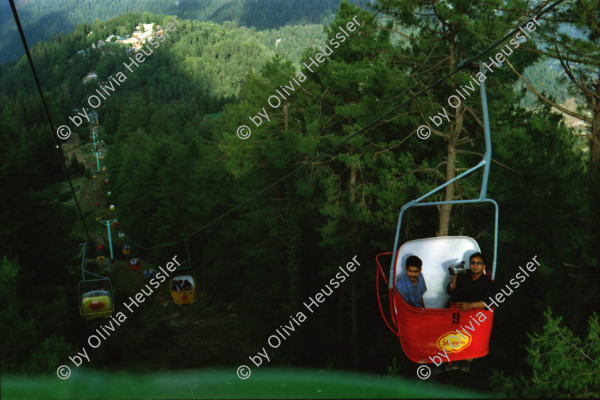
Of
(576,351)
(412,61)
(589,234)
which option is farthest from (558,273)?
(412,61)

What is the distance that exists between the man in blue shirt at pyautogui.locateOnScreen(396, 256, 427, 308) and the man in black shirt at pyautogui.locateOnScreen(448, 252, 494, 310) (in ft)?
1.81

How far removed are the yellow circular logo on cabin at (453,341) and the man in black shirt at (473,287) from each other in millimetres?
371

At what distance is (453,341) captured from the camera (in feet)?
23.0

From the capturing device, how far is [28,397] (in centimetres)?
445

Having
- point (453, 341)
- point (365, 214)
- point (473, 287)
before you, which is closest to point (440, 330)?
point (453, 341)

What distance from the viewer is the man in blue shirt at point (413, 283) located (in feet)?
25.4

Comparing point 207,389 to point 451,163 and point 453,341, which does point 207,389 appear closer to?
point 453,341

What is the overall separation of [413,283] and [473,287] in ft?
2.94

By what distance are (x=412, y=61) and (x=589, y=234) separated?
583 centimetres

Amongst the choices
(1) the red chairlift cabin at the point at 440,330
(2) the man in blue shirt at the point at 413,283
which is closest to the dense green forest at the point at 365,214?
(1) the red chairlift cabin at the point at 440,330

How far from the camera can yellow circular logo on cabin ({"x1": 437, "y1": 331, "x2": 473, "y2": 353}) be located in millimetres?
6979

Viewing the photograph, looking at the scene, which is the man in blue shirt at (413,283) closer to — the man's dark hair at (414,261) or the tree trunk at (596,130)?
the man's dark hair at (414,261)

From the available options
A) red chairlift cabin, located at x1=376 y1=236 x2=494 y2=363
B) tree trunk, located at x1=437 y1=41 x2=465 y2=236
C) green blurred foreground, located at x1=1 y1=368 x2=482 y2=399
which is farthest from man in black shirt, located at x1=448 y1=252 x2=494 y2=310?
tree trunk, located at x1=437 y1=41 x2=465 y2=236

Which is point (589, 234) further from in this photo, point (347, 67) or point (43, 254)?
point (43, 254)
